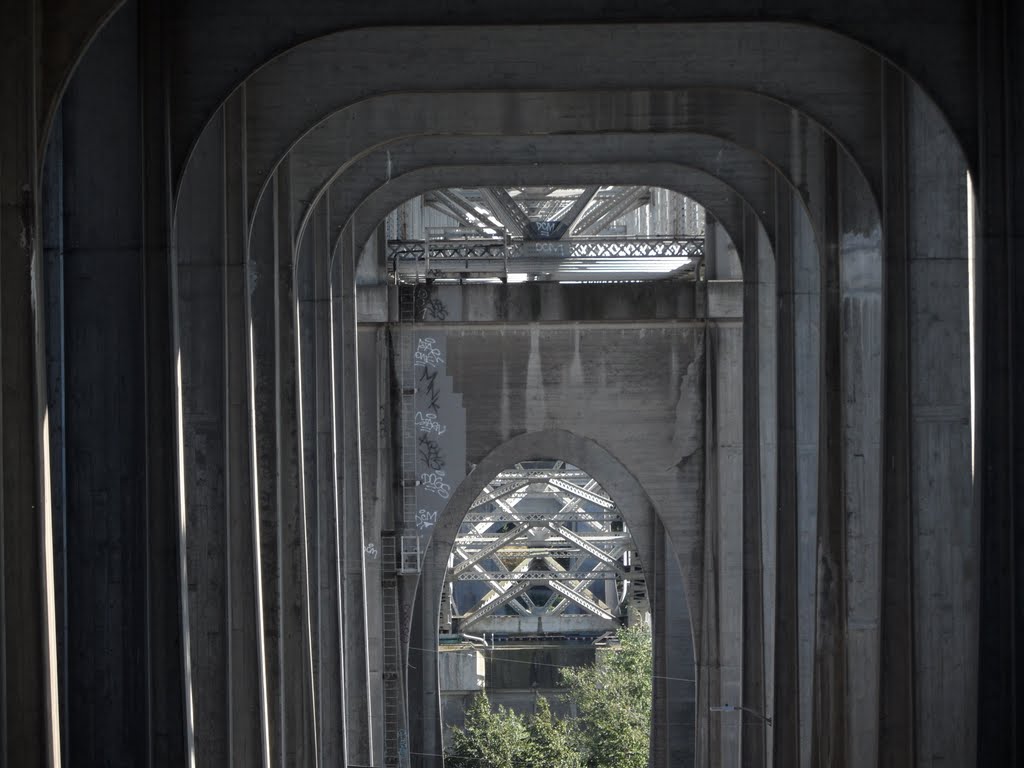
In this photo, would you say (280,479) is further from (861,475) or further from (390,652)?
(390,652)

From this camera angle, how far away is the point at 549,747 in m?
41.3

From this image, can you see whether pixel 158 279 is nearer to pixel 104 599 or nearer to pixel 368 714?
pixel 104 599

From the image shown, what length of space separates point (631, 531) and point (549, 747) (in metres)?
9.44

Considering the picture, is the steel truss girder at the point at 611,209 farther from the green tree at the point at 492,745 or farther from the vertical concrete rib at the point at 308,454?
the green tree at the point at 492,745

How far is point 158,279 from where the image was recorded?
505 inches

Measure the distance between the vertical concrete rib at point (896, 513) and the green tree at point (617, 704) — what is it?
2567 cm

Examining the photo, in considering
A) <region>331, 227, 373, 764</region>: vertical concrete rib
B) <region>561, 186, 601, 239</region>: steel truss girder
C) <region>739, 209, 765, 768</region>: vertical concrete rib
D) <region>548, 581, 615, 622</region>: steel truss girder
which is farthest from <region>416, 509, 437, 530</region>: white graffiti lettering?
<region>548, 581, 615, 622</region>: steel truss girder

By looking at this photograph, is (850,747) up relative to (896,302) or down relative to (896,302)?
down

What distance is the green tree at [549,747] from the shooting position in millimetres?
40906

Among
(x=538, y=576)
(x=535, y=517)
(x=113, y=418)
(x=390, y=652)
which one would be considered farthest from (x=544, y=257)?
(x=538, y=576)

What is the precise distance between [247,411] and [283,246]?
370 cm

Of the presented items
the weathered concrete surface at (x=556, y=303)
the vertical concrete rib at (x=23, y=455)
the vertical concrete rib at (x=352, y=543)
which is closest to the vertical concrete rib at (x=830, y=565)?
the vertical concrete rib at (x=23, y=455)

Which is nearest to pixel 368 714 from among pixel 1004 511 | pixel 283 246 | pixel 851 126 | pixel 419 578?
pixel 419 578

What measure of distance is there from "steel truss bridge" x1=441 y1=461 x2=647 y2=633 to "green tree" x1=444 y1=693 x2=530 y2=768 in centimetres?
502
